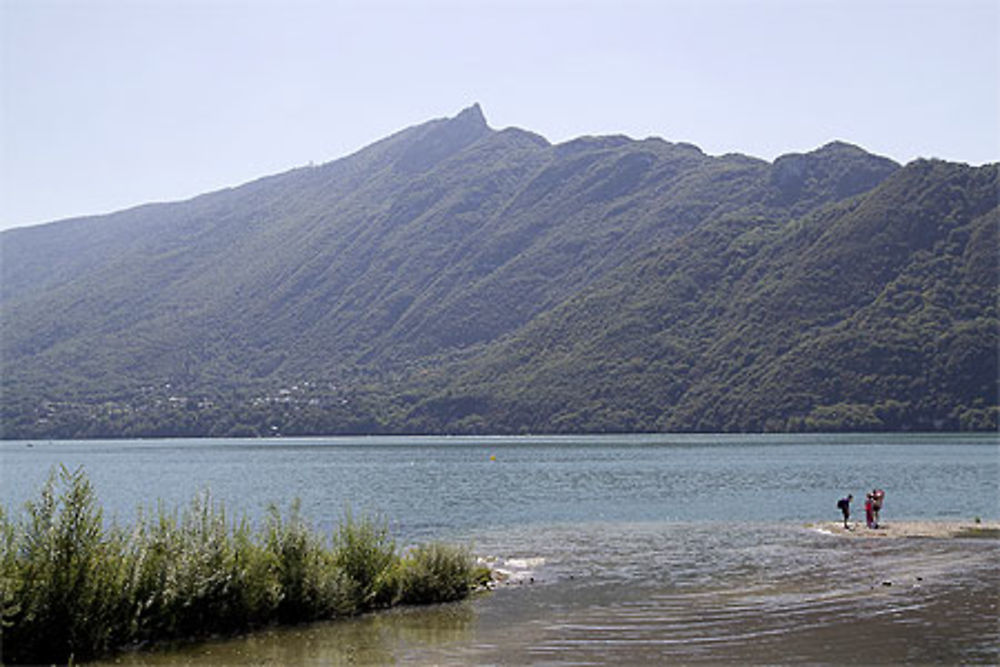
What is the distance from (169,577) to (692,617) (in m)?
10.2

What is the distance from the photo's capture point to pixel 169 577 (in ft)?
60.2

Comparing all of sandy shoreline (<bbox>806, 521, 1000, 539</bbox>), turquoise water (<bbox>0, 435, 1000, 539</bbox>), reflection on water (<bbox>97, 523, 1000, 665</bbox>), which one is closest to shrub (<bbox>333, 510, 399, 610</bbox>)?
reflection on water (<bbox>97, 523, 1000, 665</bbox>)

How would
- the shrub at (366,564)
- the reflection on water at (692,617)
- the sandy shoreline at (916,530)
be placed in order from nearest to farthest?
the reflection on water at (692,617) < the shrub at (366,564) < the sandy shoreline at (916,530)

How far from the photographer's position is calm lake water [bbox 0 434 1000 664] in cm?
1798

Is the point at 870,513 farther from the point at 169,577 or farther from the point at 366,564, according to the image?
the point at 169,577

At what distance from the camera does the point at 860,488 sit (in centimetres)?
6594

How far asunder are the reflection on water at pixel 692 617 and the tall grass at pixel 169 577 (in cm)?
70

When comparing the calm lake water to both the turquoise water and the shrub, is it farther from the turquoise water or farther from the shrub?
the shrub

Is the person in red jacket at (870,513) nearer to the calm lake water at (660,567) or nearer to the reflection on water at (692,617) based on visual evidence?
the calm lake water at (660,567)

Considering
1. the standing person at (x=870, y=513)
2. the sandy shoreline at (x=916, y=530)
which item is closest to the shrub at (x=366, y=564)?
the sandy shoreline at (x=916, y=530)

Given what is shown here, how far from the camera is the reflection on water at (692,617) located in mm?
17438

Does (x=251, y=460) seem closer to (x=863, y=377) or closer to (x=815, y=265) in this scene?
(x=863, y=377)

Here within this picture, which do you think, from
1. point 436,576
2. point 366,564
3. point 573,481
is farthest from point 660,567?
point 573,481

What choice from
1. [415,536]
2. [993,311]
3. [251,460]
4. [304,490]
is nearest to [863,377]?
[993,311]
